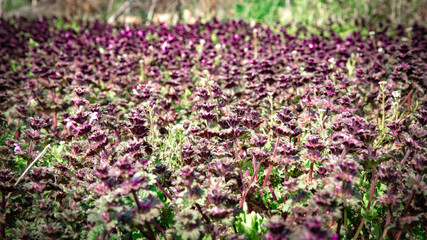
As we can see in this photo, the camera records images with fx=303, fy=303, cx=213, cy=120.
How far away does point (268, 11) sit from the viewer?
1181cm

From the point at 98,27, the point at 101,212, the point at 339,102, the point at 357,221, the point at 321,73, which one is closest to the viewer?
the point at 101,212

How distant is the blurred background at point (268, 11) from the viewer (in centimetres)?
899

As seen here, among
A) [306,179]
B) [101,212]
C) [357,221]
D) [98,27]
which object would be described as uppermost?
[98,27]

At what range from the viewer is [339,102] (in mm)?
2805

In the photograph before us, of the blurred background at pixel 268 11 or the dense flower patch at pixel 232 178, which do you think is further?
the blurred background at pixel 268 11

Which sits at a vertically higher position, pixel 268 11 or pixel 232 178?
pixel 268 11

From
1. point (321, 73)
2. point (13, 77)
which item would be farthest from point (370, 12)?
point (13, 77)

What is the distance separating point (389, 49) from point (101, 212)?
15.3 feet

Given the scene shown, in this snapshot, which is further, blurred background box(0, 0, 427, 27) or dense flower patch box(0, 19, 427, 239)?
blurred background box(0, 0, 427, 27)

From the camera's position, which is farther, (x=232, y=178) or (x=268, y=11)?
(x=268, y=11)

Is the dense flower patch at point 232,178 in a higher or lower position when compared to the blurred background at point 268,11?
lower

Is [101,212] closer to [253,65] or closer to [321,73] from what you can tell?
[253,65]

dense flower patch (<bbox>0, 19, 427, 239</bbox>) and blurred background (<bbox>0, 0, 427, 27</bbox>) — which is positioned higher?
blurred background (<bbox>0, 0, 427, 27</bbox>)

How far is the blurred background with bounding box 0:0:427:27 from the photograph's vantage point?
8.99 meters
